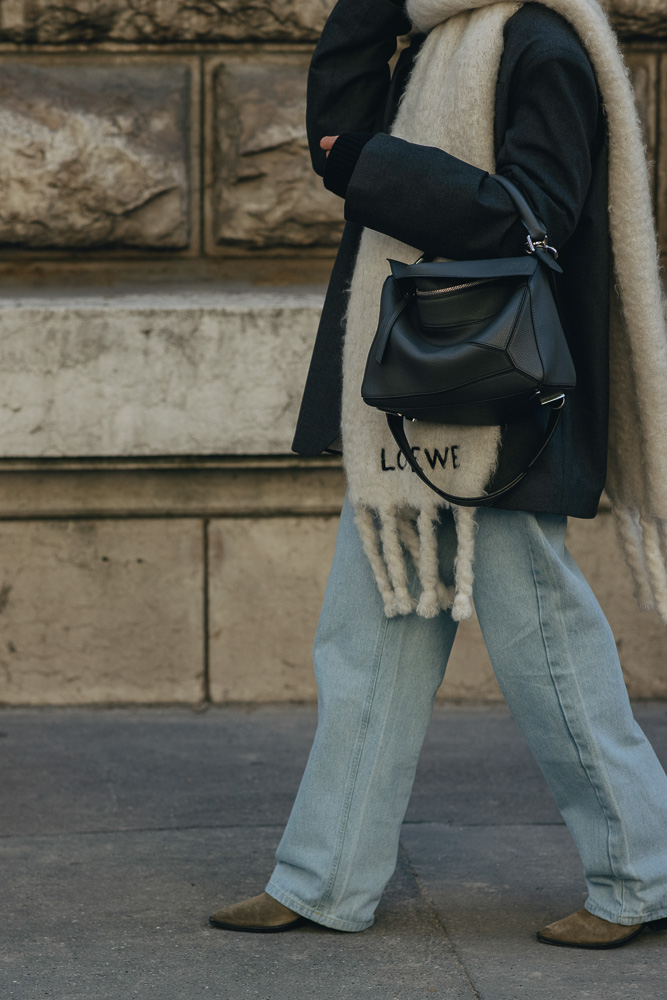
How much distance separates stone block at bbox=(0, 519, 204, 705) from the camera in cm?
370

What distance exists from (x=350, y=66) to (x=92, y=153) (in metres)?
1.74

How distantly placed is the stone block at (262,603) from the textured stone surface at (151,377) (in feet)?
0.94

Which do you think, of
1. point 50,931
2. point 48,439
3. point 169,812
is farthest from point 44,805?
point 48,439

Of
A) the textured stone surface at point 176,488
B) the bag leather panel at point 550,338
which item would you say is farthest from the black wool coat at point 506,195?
the textured stone surface at point 176,488

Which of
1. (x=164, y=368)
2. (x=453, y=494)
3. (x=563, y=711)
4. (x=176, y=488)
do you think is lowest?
(x=563, y=711)

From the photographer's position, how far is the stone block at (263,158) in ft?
12.5

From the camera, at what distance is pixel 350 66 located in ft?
7.29

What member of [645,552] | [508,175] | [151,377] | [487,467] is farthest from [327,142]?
[151,377]

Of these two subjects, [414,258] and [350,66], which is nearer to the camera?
[414,258]

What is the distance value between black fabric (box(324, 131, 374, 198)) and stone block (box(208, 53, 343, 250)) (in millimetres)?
1796

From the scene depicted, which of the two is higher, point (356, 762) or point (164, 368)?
point (164, 368)

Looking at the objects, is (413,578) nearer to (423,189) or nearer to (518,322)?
(518,322)

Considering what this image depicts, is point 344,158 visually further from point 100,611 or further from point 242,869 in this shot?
point 100,611

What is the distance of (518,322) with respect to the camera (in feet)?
5.98
